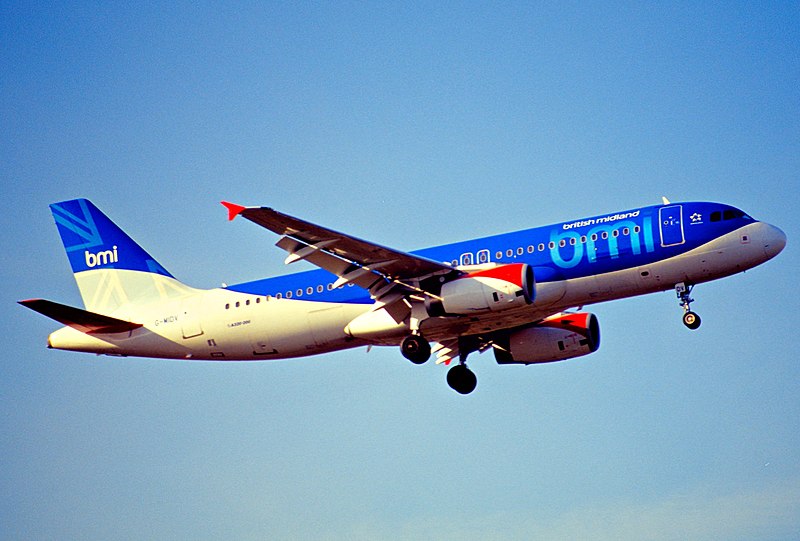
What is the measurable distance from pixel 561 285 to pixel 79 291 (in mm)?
19776

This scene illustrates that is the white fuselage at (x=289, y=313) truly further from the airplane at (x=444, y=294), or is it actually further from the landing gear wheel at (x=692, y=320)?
the landing gear wheel at (x=692, y=320)

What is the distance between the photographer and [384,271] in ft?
122

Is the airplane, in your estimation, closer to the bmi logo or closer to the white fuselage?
the white fuselage

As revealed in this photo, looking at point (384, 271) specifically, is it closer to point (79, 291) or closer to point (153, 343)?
point (153, 343)

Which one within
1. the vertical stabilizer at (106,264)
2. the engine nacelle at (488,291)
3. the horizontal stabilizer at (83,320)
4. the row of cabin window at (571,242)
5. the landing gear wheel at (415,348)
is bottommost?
the landing gear wheel at (415,348)

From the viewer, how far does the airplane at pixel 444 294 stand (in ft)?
119

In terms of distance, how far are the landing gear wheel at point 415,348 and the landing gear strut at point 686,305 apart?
27.4ft

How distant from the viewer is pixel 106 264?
45.2 m

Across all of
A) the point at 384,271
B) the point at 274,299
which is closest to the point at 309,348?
the point at 274,299

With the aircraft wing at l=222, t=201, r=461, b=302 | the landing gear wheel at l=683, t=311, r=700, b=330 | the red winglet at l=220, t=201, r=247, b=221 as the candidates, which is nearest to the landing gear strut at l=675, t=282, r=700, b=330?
the landing gear wheel at l=683, t=311, r=700, b=330

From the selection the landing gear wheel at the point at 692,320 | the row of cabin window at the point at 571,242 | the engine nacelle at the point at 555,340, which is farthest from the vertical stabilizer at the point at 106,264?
the landing gear wheel at the point at 692,320

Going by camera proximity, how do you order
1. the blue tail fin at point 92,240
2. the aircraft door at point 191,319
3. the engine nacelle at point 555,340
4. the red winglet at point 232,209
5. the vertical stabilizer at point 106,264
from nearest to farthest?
the red winglet at point 232,209
the aircraft door at point 191,319
the engine nacelle at point 555,340
the vertical stabilizer at point 106,264
the blue tail fin at point 92,240

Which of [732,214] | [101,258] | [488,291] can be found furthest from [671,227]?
[101,258]

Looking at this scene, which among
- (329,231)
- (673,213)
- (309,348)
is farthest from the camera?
(309,348)
